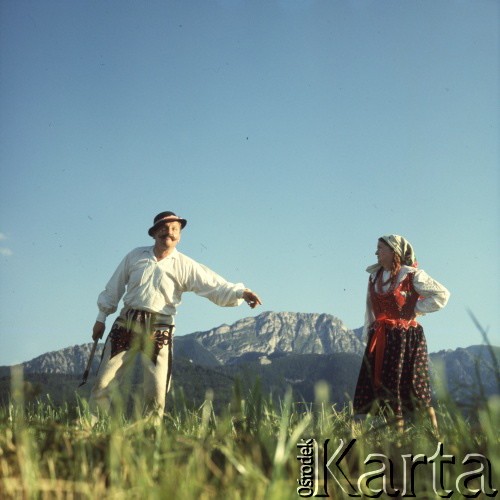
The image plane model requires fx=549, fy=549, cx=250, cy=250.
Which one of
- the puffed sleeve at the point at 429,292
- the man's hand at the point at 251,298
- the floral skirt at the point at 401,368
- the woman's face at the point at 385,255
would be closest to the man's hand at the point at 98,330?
the man's hand at the point at 251,298

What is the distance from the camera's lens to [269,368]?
195000 mm

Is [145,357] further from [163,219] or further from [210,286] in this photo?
[163,219]

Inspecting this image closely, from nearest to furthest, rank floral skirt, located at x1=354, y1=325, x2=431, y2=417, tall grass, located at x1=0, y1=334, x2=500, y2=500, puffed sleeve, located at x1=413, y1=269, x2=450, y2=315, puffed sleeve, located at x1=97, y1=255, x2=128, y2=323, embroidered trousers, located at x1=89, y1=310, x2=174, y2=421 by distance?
tall grass, located at x1=0, y1=334, x2=500, y2=500, embroidered trousers, located at x1=89, y1=310, x2=174, y2=421, puffed sleeve, located at x1=97, y1=255, x2=128, y2=323, floral skirt, located at x1=354, y1=325, x2=431, y2=417, puffed sleeve, located at x1=413, y1=269, x2=450, y2=315

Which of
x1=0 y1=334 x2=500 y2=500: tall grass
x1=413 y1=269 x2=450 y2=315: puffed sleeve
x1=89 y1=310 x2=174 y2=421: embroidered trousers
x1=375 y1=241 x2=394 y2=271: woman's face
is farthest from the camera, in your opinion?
x1=375 y1=241 x2=394 y2=271: woman's face

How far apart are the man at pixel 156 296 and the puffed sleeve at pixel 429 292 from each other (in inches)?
82.1

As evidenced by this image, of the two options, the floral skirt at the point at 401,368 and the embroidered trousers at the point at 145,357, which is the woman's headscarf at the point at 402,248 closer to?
the floral skirt at the point at 401,368

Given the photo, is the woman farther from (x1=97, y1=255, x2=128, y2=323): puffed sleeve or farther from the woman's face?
(x1=97, y1=255, x2=128, y2=323): puffed sleeve

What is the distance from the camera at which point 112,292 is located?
19.1 feet

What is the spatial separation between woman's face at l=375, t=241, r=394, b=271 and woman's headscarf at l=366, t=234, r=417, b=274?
52 millimetres

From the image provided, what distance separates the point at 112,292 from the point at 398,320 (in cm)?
331

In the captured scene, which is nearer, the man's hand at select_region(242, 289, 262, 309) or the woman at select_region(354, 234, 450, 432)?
the man's hand at select_region(242, 289, 262, 309)

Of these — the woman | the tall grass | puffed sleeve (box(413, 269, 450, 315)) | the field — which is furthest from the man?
the field

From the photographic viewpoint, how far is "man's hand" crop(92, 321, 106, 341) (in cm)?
559

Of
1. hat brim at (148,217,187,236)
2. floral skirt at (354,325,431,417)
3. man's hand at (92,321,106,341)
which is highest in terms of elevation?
hat brim at (148,217,187,236)
